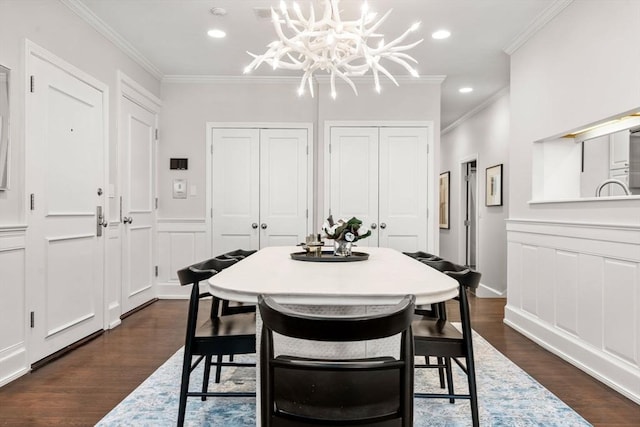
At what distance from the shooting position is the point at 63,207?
317 cm

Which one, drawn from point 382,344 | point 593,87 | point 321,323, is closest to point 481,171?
point 593,87

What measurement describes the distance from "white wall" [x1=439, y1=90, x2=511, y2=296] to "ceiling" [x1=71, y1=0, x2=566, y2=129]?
89cm

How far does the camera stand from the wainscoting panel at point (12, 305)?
2.54m

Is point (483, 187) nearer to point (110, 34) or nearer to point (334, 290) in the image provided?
point (110, 34)

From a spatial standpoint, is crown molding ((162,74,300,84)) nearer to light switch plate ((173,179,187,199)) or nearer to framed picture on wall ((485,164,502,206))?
light switch plate ((173,179,187,199))

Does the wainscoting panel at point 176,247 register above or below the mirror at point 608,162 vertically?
below

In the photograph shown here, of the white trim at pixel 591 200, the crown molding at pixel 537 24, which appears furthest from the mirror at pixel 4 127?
the crown molding at pixel 537 24

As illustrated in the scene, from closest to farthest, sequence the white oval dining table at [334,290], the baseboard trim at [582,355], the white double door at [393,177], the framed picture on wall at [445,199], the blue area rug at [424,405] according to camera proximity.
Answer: the white oval dining table at [334,290], the blue area rug at [424,405], the baseboard trim at [582,355], the white double door at [393,177], the framed picture on wall at [445,199]

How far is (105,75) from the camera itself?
3.83 metres

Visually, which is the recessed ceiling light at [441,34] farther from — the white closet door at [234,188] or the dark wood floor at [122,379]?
the dark wood floor at [122,379]

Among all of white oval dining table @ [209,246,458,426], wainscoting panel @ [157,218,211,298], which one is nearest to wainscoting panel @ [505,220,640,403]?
white oval dining table @ [209,246,458,426]

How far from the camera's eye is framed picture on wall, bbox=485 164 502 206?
218 inches

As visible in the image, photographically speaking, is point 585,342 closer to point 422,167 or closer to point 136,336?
point 422,167

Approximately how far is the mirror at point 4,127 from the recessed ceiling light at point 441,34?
3.22 m
